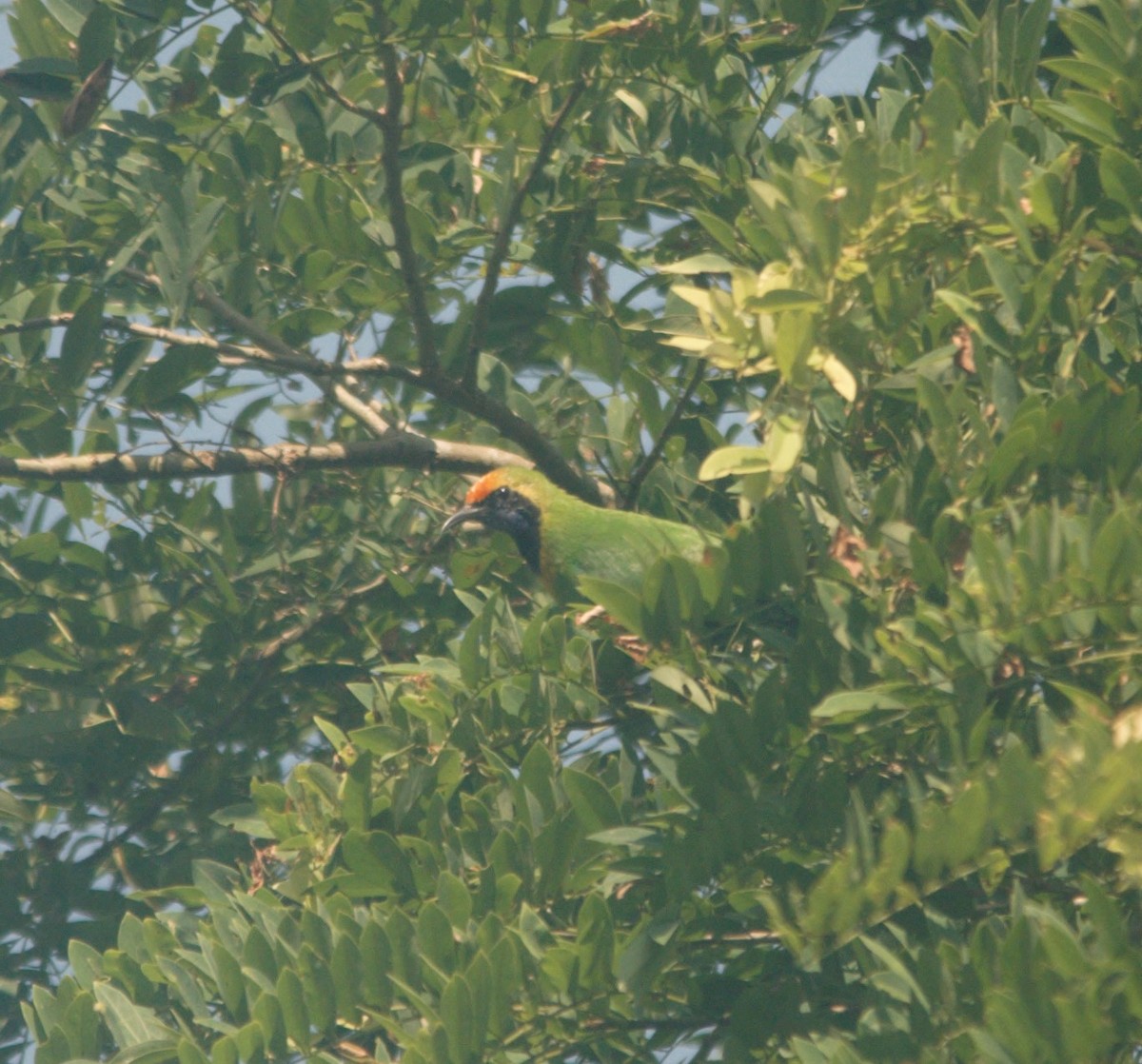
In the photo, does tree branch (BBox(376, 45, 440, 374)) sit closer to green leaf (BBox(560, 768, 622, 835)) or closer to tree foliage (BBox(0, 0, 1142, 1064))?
tree foliage (BBox(0, 0, 1142, 1064))

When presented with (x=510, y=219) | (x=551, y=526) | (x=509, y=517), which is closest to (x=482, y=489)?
(x=509, y=517)

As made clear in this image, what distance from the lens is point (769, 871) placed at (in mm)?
2545

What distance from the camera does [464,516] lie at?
16.1ft

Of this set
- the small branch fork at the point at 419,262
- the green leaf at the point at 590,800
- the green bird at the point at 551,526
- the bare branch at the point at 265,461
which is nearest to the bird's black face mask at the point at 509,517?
the green bird at the point at 551,526

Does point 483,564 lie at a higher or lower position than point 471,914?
higher

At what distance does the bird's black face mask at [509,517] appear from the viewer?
4.90m

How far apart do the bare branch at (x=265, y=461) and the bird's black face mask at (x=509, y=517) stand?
0.37 m

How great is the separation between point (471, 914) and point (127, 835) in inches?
78.0

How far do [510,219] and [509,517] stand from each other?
1.46 metres

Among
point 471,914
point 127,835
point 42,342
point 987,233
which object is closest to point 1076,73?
point 987,233

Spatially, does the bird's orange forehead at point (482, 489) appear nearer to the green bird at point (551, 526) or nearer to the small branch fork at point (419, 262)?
the green bird at point (551, 526)

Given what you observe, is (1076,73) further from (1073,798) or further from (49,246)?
(49,246)

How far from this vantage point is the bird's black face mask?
490 centimetres

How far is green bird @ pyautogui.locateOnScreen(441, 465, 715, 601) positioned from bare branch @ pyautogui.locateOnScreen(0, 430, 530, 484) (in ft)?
0.49
